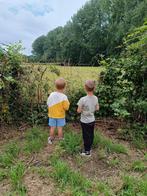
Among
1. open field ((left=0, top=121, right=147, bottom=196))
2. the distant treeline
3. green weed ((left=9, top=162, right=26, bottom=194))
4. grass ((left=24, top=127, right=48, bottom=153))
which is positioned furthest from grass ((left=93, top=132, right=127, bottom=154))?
the distant treeline

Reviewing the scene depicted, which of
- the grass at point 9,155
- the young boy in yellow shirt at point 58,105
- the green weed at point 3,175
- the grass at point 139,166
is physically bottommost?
the green weed at point 3,175

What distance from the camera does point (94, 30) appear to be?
2203 inches

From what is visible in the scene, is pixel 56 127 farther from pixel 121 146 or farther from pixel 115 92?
pixel 115 92

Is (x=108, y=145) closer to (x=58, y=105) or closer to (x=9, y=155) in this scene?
(x=58, y=105)

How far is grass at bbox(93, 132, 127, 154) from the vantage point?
5484mm

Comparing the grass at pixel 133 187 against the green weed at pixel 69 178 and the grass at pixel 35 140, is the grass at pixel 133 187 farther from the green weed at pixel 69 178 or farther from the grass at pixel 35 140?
the grass at pixel 35 140

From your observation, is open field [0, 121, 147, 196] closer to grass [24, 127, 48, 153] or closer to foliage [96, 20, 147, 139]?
grass [24, 127, 48, 153]

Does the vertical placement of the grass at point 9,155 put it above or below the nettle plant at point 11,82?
below

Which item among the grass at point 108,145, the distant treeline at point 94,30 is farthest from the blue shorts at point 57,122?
the distant treeline at point 94,30

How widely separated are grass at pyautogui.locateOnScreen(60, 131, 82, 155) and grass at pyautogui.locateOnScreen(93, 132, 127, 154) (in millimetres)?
324

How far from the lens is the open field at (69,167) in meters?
4.29

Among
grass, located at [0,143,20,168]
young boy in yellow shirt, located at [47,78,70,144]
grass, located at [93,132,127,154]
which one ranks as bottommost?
grass, located at [0,143,20,168]

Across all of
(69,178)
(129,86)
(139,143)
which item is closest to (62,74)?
(129,86)

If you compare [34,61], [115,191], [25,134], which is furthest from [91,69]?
[115,191]
